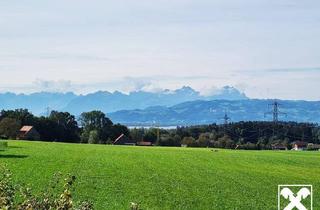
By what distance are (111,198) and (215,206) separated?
504cm

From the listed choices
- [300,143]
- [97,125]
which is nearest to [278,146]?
[300,143]

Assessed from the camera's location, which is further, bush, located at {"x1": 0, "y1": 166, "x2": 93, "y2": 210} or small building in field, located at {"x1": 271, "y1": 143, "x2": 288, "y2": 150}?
small building in field, located at {"x1": 271, "y1": 143, "x2": 288, "y2": 150}

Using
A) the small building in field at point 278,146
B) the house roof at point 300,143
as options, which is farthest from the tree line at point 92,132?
the house roof at point 300,143

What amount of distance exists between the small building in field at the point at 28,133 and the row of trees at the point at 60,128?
3.95 ft

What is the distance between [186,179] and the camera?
43.8 m

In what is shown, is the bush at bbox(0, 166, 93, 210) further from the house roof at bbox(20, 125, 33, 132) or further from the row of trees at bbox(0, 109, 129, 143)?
the house roof at bbox(20, 125, 33, 132)

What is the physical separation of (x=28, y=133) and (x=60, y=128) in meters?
12.4

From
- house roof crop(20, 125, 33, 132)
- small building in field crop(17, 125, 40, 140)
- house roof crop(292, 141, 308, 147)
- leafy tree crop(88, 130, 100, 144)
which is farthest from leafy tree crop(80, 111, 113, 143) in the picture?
house roof crop(292, 141, 308, 147)

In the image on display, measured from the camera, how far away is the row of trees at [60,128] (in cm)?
14157

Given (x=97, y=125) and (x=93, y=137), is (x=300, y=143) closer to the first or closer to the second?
(x=97, y=125)

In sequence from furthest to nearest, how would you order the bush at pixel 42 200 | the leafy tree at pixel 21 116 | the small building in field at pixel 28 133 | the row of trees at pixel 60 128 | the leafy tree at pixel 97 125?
1. the leafy tree at pixel 97 125
2. the leafy tree at pixel 21 116
3. the row of trees at pixel 60 128
4. the small building in field at pixel 28 133
5. the bush at pixel 42 200

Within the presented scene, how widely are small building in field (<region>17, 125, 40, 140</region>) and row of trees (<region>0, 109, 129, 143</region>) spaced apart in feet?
3.95

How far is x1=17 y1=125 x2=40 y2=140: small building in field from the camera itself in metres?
140

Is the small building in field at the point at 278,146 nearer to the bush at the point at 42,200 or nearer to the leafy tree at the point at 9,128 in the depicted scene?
the leafy tree at the point at 9,128
